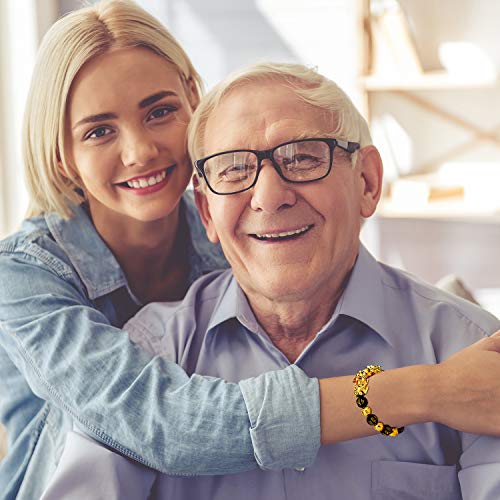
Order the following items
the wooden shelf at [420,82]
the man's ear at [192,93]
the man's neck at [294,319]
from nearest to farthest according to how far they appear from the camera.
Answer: the man's neck at [294,319] < the man's ear at [192,93] < the wooden shelf at [420,82]

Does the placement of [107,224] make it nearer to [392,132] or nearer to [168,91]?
[168,91]

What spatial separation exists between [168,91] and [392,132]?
2.24m

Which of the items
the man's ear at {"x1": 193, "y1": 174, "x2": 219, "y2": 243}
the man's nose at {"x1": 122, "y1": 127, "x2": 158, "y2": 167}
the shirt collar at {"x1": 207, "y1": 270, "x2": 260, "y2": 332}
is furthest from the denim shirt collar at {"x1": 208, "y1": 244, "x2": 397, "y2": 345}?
the man's nose at {"x1": 122, "y1": 127, "x2": 158, "y2": 167}

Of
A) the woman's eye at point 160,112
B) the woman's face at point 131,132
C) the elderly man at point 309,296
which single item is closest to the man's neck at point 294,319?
the elderly man at point 309,296

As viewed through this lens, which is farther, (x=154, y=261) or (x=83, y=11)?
(x=154, y=261)

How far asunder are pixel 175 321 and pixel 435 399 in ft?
1.79

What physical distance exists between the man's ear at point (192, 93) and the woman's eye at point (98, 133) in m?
0.22

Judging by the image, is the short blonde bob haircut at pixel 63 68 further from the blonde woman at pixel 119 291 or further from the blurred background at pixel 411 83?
the blurred background at pixel 411 83

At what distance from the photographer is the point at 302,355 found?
1404 millimetres

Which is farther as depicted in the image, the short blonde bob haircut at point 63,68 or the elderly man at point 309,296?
the short blonde bob haircut at point 63,68

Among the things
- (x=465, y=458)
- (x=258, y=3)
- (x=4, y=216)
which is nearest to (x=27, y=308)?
(x=465, y=458)

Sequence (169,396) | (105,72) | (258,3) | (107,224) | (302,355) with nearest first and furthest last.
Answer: (169,396) → (302,355) → (105,72) → (107,224) → (258,3)

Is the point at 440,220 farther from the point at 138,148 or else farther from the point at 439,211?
the point at 138,148

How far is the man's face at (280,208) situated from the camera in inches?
53.2
